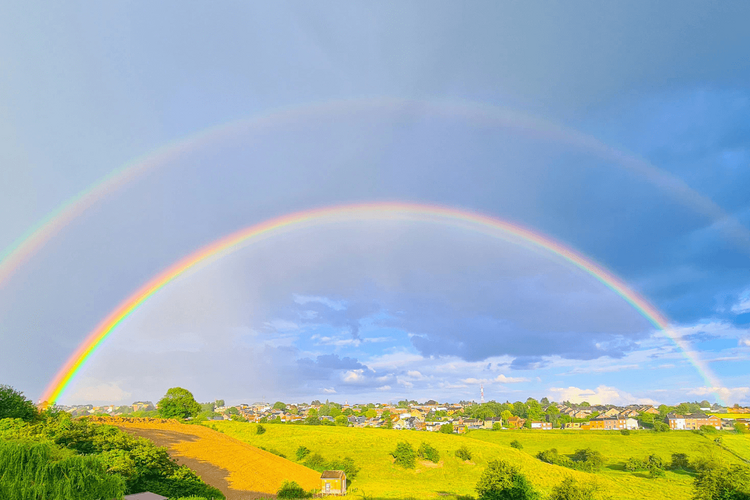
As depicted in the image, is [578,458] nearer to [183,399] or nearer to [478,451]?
[478,451]

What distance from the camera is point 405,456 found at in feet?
270

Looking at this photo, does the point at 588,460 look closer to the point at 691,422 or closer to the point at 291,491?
the point at 291,491

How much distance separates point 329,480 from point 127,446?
25637 millimetres

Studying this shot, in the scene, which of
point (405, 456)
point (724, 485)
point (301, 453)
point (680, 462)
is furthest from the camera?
point (680, 462)

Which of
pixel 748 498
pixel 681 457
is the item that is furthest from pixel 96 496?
pixel 681 457

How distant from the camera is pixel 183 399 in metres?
111

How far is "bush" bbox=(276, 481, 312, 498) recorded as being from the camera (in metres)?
55.8

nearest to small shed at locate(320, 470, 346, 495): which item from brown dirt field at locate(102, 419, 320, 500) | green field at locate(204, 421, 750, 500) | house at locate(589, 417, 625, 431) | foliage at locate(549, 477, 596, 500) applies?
green field at locate(204, 421, 750, 500)

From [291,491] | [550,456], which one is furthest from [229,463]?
[550,456]

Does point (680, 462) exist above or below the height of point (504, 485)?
below

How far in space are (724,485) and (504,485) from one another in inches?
976

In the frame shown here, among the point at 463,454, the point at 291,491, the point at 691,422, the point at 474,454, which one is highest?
the point at 691,422

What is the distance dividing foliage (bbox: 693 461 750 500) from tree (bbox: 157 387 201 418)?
102160 millimetres

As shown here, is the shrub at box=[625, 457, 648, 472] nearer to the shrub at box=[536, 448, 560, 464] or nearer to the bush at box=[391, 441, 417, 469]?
the shrub at box=[536, 448, 560, 464]
